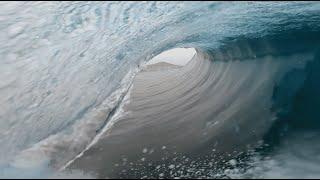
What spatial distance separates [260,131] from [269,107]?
0.74m

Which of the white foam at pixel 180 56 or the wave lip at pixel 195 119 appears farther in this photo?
the white foam at pixel 180 56

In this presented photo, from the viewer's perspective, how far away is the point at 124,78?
208 inches

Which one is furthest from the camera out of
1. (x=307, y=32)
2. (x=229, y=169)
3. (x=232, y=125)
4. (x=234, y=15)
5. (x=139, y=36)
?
(x=307, y=32)

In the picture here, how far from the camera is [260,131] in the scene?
4562mm

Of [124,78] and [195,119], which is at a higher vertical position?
[124,78]

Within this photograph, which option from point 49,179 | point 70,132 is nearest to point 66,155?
point 70,132

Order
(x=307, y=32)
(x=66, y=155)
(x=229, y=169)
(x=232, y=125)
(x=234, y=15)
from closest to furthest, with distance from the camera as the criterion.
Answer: (x=229, y=169), (x=66, y=155), (x=232, y=125), (x=234, y=15), (x=307, y=32)

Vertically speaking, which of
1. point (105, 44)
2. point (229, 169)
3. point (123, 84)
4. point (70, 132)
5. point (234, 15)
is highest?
point (234, 15)

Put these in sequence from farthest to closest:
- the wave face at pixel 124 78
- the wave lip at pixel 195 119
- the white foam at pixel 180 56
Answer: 1. the white foam at pixel 180 56
2. the wave face at pixel 124 78
3. the wave lip at pixel 195 119

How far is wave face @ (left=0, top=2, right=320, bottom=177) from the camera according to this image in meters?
4.36

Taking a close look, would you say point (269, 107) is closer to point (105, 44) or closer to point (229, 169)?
point (229, 169)

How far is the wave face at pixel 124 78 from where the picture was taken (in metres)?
4.36

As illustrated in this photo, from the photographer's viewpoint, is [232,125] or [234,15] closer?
[232,125]

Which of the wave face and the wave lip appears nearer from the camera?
the wave lip
